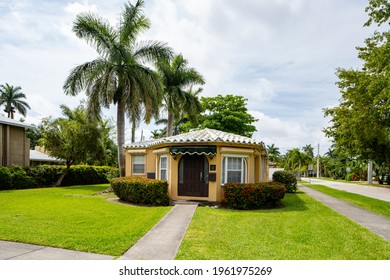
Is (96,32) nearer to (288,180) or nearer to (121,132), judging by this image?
(121,132)

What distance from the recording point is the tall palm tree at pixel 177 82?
986 inches

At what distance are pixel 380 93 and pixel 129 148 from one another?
14177 millimetres

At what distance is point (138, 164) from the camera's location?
1848 centimetres

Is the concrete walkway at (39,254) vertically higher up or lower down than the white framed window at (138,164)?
lower down

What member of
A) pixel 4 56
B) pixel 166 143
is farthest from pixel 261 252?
pixel 4 56

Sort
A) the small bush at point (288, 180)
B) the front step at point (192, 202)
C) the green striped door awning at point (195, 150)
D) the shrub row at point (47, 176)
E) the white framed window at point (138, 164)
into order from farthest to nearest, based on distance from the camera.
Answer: the small bush at point (288, 180)
the shrub row at point (47, 176)
the white framed window at point (138, 164)
the green striped door awning at point (195, 150)
the front step at point (192, 202)

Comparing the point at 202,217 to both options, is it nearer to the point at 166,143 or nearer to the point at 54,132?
the point at 166,143

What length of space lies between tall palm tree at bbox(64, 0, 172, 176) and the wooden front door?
686 centimetres

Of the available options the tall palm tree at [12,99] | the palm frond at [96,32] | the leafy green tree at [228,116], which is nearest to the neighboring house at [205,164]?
the palm frond at [96,32]

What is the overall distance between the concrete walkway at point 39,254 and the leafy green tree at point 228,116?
28.2 meters

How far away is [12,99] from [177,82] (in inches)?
1565

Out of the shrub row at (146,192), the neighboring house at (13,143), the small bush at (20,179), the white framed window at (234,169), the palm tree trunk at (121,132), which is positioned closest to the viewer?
the shrub row at (146,192)

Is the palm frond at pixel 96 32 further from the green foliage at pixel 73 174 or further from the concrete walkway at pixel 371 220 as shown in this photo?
the concrete walkway at pixel 371 220

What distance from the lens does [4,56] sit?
1420cm
